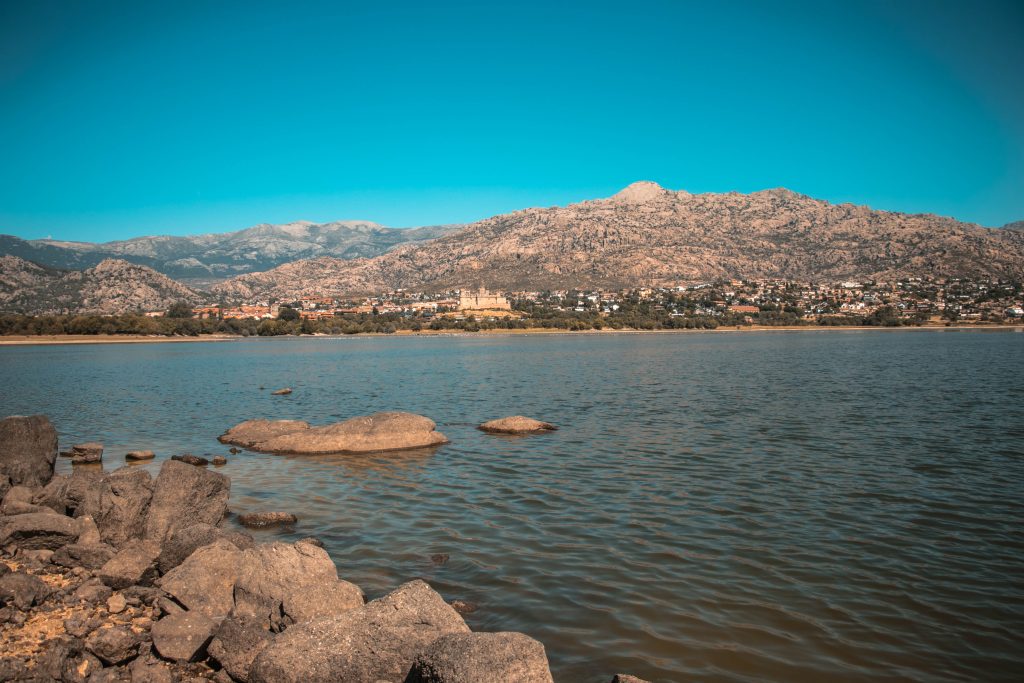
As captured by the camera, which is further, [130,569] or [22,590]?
[130,569]

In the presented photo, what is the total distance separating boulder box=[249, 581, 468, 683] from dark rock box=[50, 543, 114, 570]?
19.4 ft

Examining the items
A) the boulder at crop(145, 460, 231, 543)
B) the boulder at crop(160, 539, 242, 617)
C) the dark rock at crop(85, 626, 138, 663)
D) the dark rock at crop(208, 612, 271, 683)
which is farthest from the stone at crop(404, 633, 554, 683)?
the boulder at crop(145, 460, 231, 543)

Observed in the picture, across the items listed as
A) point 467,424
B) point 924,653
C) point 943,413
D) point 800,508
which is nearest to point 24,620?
point 924,653

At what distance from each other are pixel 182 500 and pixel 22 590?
4137 millimetres

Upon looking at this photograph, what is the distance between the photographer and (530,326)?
18000 centimetres

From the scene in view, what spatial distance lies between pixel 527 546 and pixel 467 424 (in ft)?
55.4

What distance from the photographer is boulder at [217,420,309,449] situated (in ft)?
86.5

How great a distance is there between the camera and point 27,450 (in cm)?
1761

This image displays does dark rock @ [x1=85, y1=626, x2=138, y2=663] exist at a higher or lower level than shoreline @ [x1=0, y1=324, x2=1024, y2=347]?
lower

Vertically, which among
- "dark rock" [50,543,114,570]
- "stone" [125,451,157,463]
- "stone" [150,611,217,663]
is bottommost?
"stone" [125,451,157,463]

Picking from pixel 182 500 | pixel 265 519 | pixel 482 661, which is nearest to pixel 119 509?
pixel 182 500

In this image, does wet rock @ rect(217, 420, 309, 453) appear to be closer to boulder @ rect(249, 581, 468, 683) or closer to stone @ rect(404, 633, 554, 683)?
boulder @ rect(249, 581, 468, 683)

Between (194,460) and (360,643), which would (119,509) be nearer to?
(360,643)

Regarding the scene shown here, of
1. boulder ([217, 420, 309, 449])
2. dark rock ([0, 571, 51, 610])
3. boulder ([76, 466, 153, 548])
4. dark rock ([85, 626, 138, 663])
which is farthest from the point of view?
boulder ([217, 420, 309, 449])
